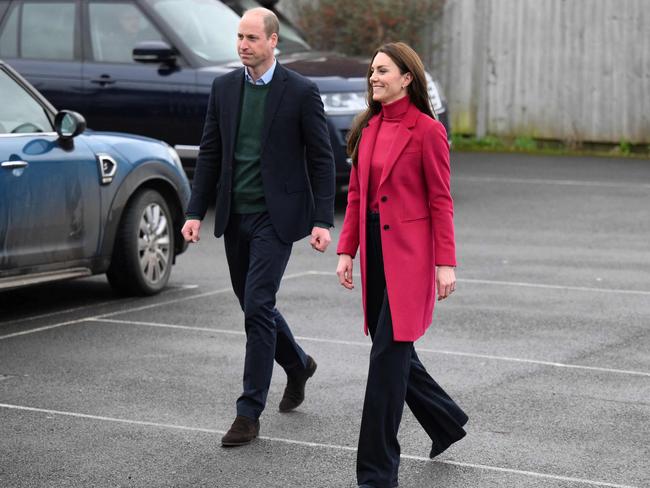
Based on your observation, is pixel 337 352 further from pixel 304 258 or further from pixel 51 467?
pixel 304 258

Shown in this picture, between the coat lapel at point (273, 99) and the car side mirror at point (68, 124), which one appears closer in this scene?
the coat lapel at point (273, 99)

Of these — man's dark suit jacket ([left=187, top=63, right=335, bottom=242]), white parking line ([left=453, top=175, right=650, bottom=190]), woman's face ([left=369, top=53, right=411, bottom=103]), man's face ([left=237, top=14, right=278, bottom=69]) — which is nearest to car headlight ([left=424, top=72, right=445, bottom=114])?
white parking line ([left=453, top=175, right=650, bottom=190])

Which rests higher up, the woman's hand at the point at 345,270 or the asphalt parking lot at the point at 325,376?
the woman's hand at the point at 345,270

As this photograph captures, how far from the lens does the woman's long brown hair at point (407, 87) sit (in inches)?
233

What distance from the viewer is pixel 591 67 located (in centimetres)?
2050

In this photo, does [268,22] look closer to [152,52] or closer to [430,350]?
[430,350]

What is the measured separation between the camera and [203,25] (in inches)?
599

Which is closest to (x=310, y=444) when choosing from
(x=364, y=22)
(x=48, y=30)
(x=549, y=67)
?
(x=48, y=30)

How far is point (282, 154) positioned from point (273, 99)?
245 millimetres

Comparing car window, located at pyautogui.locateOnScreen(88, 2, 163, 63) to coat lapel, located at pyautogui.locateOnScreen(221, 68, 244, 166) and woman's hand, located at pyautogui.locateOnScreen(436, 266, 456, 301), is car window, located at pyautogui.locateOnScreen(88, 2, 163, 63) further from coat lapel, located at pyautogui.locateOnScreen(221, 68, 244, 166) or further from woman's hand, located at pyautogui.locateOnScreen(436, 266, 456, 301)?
woman's hand, located at pyautogui.locateOnScreen(436, 266, 456, 301)

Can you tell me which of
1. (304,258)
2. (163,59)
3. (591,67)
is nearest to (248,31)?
(304,258)

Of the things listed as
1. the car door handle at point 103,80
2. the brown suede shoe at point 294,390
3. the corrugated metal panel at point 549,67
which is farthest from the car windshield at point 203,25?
the brown suede shoe at point 294,390

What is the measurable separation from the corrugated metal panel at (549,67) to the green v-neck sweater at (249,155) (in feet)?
46.1

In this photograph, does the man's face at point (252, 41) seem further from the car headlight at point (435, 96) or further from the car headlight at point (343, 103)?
the car headlight at point (435, 96)
